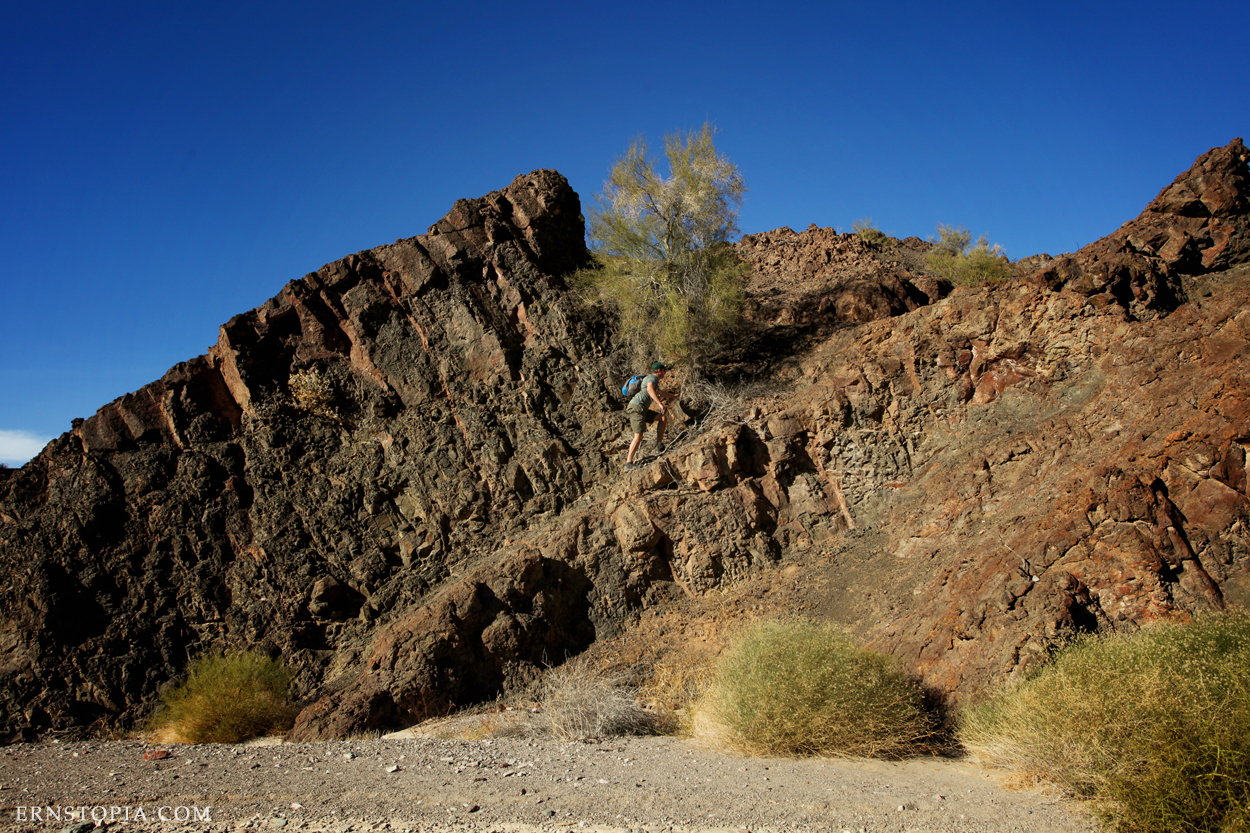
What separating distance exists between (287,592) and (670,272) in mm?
10300

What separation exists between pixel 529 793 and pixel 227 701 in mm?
6420

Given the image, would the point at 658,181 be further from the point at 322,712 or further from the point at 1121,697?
the point at 1121,697

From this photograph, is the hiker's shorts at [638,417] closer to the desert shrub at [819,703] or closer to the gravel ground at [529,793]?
the desert shrub at [819,703]

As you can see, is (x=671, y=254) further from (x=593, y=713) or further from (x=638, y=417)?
(x=593, y=713)

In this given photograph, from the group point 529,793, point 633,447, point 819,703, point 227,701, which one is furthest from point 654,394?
point 227,701

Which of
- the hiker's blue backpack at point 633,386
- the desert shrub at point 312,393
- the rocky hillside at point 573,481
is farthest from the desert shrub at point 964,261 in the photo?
the desert shrub at point 312,393

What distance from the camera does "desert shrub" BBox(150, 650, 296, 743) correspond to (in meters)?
10.2

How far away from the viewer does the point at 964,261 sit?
18469mm

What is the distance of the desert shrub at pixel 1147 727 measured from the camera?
4734mm

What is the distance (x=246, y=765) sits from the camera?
781 centimetres

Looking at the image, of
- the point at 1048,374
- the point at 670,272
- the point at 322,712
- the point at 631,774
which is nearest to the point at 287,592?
the point at 322,712

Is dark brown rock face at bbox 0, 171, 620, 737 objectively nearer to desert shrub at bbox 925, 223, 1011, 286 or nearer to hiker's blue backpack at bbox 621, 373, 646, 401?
hiker's blue backpack at bbox 621, 373, 646, 401

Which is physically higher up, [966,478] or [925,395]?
[925,395]

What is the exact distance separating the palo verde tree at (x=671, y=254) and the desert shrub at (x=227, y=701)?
29.7 ft
